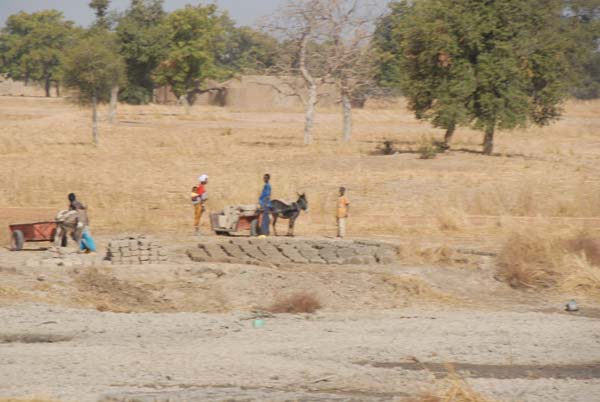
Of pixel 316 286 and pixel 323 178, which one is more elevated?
pixel 323 178

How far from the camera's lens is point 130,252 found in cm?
1961

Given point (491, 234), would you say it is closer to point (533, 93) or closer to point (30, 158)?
point (533, 93)

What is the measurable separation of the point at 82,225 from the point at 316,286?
4763mm

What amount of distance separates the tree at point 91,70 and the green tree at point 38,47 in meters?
56.0

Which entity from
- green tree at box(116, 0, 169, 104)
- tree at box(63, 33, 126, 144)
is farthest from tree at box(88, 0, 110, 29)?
tree at box(63, 33, 126, 144)

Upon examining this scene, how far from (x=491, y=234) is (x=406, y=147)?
731 inches

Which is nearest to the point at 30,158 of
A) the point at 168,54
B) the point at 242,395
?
the point at 242,395

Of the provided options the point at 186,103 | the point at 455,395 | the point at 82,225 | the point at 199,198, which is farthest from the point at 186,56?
the point at 455,395

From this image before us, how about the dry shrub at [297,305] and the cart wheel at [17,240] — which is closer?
the dry shrub at [297,305]

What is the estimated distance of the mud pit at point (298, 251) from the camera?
20.9 metres

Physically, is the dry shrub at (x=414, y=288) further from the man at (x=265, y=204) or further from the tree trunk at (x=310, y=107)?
the tree trunk at (x=310, y=107)

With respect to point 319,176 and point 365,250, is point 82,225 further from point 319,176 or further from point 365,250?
point 319,176

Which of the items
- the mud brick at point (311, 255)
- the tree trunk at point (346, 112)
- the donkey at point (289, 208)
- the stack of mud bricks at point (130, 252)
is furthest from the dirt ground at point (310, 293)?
the tree trunk at point (346, 112)

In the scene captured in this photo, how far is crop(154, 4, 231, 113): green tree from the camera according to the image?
68.9 m
